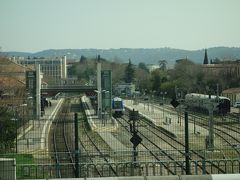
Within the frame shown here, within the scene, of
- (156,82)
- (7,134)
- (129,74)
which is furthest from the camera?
(129,74)

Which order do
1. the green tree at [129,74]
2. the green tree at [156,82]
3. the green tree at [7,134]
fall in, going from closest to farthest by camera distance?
the green tree at [7,134] → the green tree at [156,82] → the green tree at [129,74]

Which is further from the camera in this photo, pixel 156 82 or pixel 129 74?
pixel 129 74

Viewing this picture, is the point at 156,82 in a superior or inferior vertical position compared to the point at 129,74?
inferior

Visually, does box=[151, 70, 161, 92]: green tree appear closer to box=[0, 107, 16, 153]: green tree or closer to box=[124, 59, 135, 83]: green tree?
box=[124, 59, 135, 83]: green tree

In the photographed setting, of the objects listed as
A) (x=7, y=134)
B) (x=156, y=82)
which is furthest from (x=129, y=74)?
(x=7, y=134)

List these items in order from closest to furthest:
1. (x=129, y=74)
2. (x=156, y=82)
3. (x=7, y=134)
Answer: (x=7, y=134), (x=156, y=82), (x=129, y=74)

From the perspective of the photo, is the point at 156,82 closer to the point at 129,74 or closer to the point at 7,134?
the point at 129,74

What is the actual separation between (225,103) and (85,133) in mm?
18456

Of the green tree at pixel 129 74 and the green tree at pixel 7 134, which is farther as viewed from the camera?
the green tree at pixel 129 74

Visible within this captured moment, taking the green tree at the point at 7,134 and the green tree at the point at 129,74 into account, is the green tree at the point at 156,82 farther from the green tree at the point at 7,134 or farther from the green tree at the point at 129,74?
the green tree at the point at 7,134

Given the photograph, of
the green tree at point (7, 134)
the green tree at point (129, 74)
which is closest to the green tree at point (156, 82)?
the green tree at point (129, 74)

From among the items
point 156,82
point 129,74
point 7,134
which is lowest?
point 156,82

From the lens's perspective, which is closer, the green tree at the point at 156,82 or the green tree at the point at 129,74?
the green tree at the point at 156,82

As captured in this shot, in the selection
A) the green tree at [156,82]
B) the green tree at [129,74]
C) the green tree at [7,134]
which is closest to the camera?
Answer: the green tree at [7,134]
